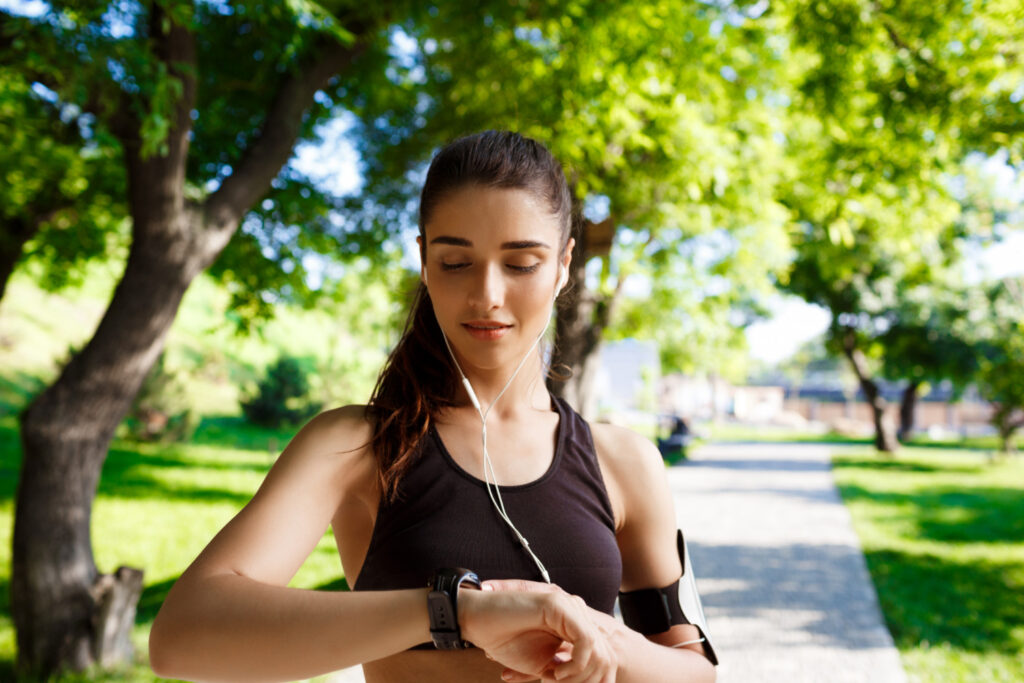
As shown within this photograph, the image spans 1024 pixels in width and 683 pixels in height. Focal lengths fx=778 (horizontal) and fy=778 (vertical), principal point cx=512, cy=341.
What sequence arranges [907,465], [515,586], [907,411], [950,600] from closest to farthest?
[515,586], [950,600], [907,465], [907,411]

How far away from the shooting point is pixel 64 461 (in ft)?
15.5

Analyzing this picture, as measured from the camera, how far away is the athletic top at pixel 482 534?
54.5 inches

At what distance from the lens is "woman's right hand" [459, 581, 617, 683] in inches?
44.4

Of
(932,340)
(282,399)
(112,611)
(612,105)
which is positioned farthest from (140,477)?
(932,340)

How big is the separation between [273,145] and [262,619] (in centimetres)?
487

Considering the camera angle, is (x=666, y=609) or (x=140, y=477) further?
(x=140, y=477)

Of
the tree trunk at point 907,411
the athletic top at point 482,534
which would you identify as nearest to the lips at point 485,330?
the athletic top at point 482,534

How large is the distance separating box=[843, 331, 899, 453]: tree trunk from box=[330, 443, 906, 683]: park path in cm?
883

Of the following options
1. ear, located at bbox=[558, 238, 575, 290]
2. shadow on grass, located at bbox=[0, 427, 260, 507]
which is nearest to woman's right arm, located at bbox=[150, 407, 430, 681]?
ear, located at bbox=[558, 238, 575, 290]

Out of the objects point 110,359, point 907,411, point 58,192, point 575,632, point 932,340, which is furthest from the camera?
point 907,411

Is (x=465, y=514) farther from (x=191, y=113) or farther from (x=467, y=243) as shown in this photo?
(x=191, y=113)

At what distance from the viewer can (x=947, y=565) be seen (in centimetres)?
866

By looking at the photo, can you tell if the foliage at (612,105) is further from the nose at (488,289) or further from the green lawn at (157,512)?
the green lawn at (157,512)

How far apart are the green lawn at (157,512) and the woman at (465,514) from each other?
14.4 ft
